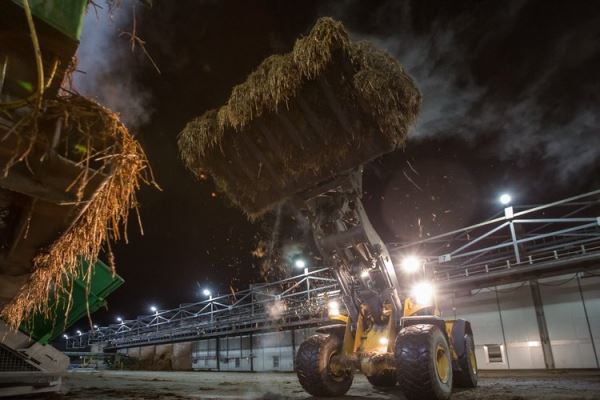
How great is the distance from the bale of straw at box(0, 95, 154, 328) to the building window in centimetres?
1670

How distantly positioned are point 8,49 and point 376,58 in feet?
13.3

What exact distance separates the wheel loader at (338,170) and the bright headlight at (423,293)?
2 cm

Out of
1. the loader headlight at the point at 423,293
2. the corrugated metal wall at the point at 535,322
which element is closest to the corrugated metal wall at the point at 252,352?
the corrugated metal wall at the point at 535,322

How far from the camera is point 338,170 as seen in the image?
590 centimetres

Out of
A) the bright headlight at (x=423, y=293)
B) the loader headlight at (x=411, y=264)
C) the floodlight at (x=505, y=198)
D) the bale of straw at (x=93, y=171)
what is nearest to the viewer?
the bale of straw at (x=93, y=171)

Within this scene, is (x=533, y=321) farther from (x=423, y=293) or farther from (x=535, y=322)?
(x=423, y=293)

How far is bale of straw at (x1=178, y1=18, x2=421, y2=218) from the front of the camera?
191 inches

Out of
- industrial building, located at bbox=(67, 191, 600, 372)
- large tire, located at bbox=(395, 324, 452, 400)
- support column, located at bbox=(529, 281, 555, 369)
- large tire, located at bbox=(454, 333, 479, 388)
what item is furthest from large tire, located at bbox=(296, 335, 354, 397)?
support column, located at bbox=(529, 281, 555, 369)

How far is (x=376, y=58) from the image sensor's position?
4.92 m

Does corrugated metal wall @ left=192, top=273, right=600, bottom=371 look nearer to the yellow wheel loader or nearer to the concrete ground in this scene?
the concrete ground

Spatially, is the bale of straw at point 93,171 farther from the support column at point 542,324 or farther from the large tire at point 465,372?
the support column at point 542,324

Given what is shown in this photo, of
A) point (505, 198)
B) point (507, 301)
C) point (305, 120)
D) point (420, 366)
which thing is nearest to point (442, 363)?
point (420, 366)

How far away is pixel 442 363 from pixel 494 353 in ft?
38.2

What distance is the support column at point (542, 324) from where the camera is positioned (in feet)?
46.3
